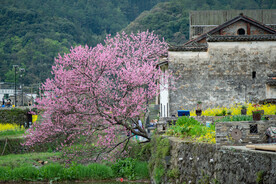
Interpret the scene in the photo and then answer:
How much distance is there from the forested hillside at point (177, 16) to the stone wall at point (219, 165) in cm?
5231

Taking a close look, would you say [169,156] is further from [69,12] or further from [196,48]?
[69,12]

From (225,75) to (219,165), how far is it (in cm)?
1617

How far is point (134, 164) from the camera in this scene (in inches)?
827

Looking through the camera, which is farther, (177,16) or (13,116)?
(177,16)

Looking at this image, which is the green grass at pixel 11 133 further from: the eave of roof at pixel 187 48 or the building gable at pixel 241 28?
the building gable at pixel 241 28

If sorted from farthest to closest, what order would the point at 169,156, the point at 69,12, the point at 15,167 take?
the point at 69,12 < the point at 15,167 < the point at 169,156

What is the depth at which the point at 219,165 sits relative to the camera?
848cm

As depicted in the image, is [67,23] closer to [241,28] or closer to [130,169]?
[241,28]

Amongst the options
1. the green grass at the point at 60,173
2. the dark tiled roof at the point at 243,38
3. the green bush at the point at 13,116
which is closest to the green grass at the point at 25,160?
the green grass at the point at 60,173

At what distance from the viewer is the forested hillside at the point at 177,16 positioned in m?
67.4

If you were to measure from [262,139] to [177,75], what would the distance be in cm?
1430

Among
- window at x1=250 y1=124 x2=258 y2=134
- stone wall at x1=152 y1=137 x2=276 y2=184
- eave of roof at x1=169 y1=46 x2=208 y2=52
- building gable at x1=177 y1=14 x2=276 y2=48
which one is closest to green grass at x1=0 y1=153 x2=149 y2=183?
eave of roof at x1=169 y1=46 x2=208 y2=52

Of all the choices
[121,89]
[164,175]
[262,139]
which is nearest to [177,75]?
[121,89]

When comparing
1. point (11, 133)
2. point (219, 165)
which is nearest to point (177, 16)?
point (11, 133)
